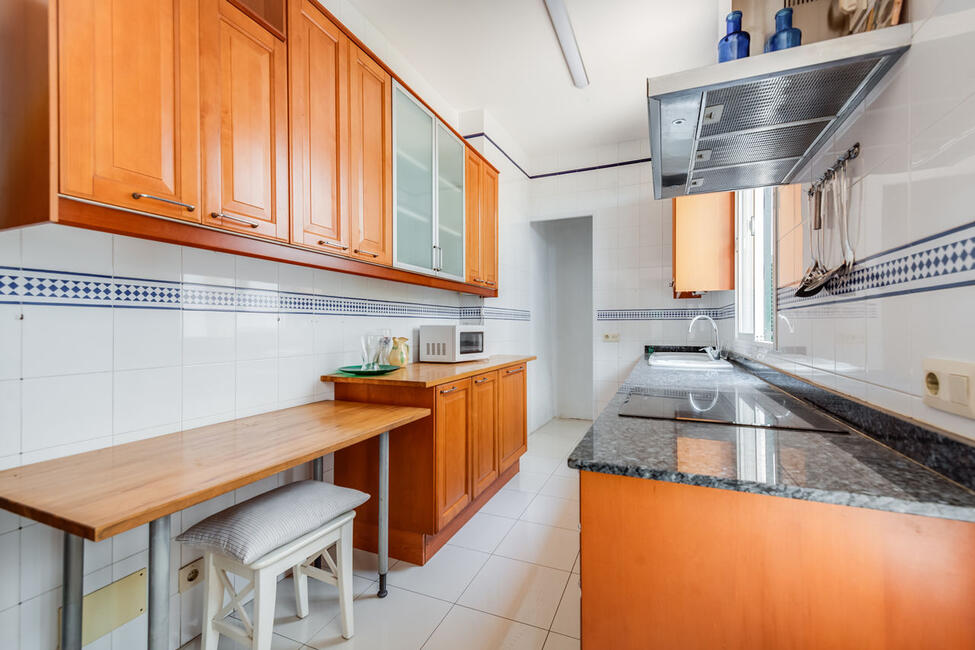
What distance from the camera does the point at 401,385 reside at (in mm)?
1968

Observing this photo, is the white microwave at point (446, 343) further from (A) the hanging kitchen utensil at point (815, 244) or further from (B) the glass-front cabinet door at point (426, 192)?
(A) the hanging kitchen utensil at point (815, 244)

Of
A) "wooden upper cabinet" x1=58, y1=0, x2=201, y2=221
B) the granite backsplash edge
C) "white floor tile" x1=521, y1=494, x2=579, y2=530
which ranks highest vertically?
"wooden upper cabinet" x1=58, y1=0, x2=201, y2=221

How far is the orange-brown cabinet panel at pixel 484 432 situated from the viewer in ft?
7.76

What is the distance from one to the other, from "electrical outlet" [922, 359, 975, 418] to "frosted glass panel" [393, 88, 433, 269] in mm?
1912

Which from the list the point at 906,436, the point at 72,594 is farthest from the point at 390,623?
the point at 906,436

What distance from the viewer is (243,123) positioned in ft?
4.39

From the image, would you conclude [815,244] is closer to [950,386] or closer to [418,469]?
[950,386]

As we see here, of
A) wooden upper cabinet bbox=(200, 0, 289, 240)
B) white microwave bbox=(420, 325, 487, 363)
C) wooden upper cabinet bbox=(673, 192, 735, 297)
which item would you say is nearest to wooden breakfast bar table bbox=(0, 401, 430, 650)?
wooden upper cabinet bbox=(200, 0, 289, 240)

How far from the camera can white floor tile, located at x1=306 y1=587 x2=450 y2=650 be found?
1469mm

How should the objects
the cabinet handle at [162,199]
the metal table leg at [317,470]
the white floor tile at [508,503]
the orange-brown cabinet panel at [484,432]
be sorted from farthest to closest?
the white floor tile at [508,503]
the orange-brown cabinet panel at [484,432]
the metal table leg at [317,470]
the cabinet handle at [162,199]

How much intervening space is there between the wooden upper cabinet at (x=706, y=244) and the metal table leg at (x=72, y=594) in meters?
3.24

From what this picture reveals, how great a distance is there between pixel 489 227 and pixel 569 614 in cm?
253

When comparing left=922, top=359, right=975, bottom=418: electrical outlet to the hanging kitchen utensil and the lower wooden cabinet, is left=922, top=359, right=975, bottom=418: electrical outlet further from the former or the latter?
the lower wooden cabinet

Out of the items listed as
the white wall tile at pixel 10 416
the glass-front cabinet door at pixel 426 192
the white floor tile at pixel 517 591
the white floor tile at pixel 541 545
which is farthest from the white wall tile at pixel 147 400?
the white floor tile at pixel 541 545
